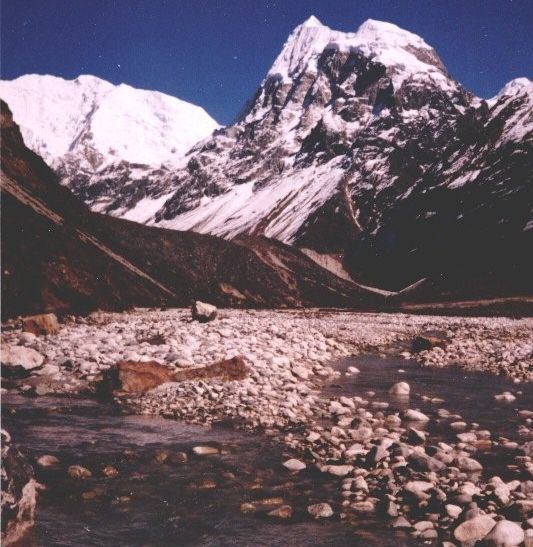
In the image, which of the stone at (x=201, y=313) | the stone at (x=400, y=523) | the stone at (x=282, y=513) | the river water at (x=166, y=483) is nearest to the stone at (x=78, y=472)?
the river water at (x=166, y=483)

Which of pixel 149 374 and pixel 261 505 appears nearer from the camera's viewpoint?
pixel 261 505

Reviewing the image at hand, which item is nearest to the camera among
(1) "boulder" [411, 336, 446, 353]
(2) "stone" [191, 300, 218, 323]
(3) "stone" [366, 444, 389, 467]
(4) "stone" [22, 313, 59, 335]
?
(3) "stone" [366, 444, 389, 467]

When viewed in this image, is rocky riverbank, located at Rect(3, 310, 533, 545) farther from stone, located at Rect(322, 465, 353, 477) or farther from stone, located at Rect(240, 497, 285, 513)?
stone, located at Rect(240, 497, 285, 513)

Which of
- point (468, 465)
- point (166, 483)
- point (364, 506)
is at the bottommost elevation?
point (166, 483)

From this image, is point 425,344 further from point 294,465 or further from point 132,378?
point 294,465

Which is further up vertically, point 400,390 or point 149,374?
point 400,390

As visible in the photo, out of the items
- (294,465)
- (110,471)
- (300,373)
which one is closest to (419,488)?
(294,465)

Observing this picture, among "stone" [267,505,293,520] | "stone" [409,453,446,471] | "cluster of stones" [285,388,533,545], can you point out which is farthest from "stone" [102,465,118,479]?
"stone" [409,453,446,471]
